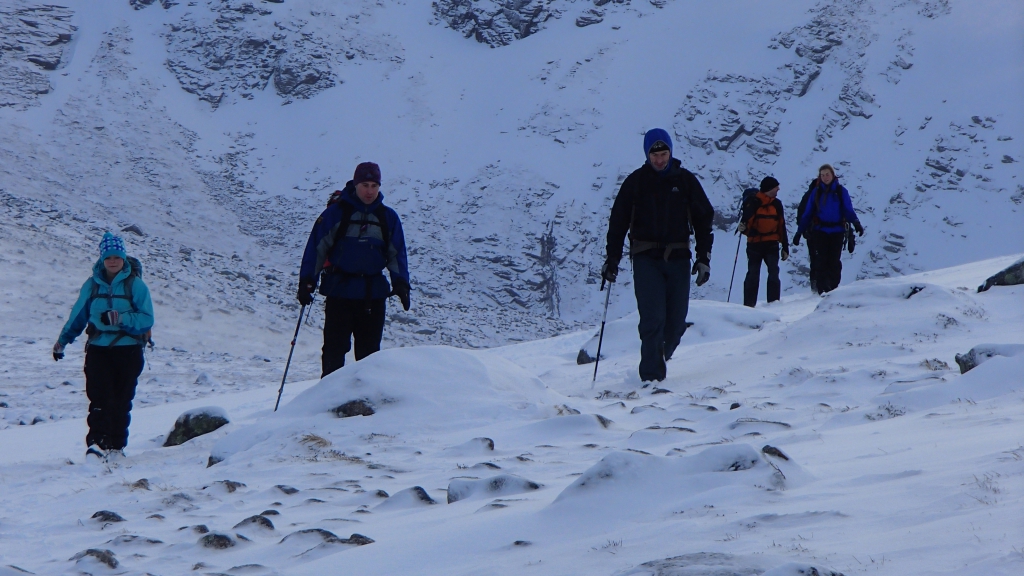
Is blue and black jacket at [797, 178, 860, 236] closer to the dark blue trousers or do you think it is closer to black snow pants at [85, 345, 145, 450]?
the dark blue trousers

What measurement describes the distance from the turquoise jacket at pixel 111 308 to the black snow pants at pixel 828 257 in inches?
385

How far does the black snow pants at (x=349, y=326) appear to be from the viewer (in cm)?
728

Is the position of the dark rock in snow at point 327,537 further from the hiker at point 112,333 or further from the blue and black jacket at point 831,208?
the blue and black jacket at point 831,208

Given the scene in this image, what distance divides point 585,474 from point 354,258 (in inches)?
175

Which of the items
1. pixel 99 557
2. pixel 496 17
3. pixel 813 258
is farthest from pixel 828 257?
pixel 496 17

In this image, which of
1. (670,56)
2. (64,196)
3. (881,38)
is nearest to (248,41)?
(64,196)

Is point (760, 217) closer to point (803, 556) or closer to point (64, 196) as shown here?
point (803, 556)

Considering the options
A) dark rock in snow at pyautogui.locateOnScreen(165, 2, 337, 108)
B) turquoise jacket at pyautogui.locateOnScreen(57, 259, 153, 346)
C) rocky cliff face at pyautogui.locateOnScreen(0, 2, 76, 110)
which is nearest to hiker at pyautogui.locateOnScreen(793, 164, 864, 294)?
turquoise jacket at pyautogui.locateOnScreen(57, 259, 153, 346)

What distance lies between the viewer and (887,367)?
6438mm

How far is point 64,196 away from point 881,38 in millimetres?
43351

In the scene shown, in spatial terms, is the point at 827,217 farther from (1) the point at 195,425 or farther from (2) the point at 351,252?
(1) the point at 195,425

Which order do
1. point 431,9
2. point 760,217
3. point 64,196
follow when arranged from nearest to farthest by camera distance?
point 760,217 → point 64,196 → point 431,9

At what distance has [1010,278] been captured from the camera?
31.8 ft

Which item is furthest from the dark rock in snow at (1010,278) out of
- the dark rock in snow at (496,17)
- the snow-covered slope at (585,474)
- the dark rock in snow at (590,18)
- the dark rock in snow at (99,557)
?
the dark rock in snow at (590,18)
